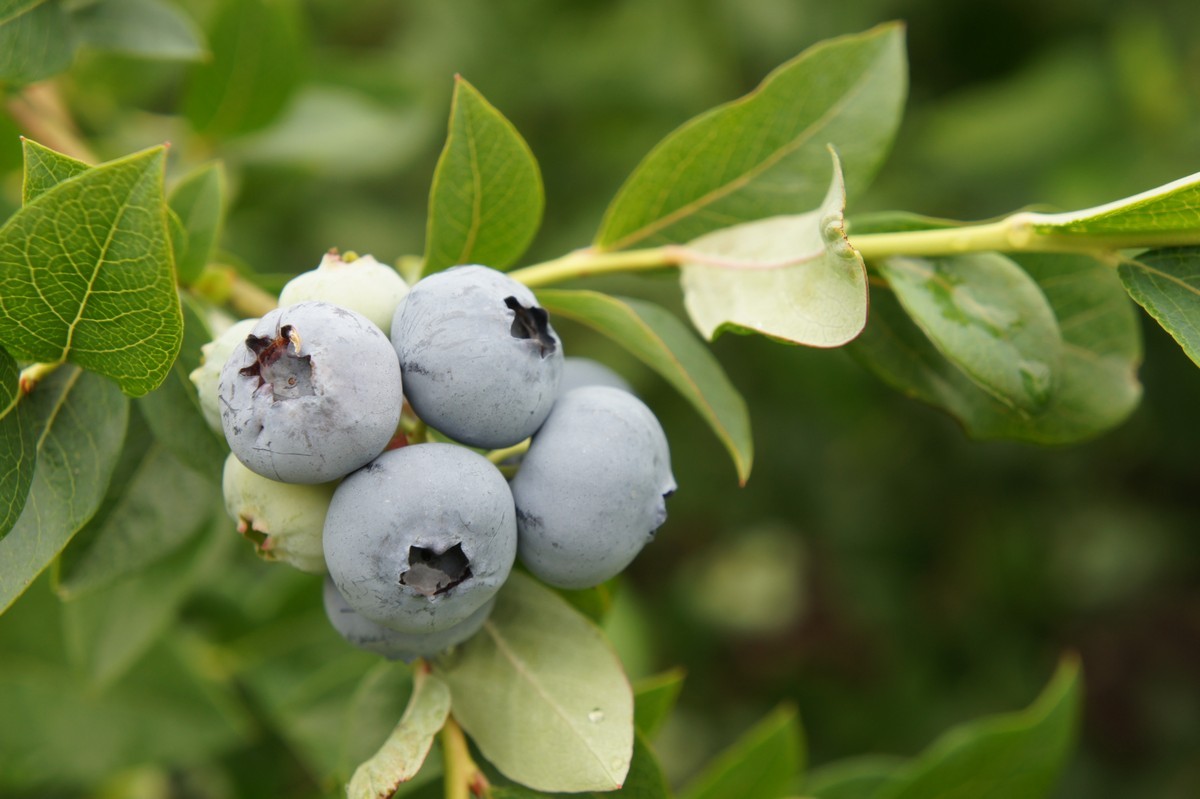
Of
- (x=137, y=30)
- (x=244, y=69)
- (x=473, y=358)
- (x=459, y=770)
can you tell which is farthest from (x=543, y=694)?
(x=244, y=69)

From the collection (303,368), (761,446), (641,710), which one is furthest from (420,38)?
(303,368)

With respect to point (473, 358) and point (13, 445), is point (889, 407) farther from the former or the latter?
point (13, 445)

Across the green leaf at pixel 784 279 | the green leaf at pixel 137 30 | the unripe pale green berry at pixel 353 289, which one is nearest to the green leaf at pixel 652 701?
the green leaf at pixel 784 279

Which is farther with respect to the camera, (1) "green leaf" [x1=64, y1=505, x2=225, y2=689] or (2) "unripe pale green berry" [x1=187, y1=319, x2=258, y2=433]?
(1) "green leaf" [x1=64, y1=505, x2=225, y2=689]

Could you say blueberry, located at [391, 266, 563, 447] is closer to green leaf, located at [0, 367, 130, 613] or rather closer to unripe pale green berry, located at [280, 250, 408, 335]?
unripe pale green berry, located at [280, 250, 408, 335]

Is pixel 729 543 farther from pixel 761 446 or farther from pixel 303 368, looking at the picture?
pixel 303 368

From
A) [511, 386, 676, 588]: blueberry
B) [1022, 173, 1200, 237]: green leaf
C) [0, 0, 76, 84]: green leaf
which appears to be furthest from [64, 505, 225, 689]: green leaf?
[1022, 173, 1200, 237]: green leaf
